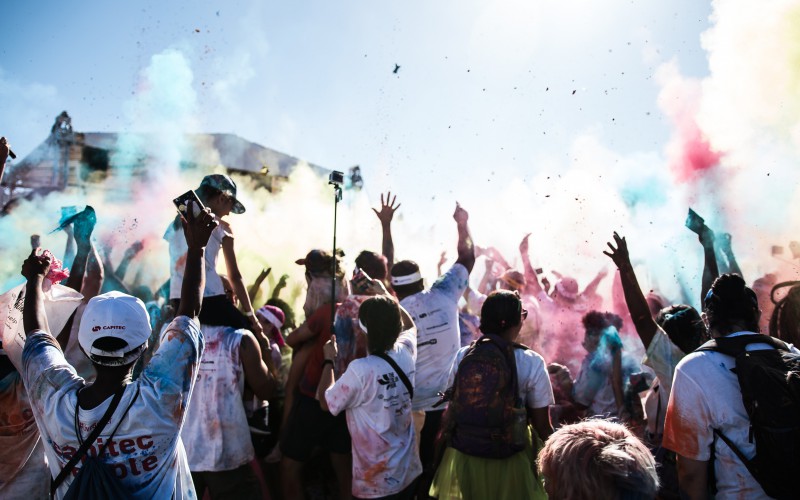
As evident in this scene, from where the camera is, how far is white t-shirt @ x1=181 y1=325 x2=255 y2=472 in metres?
3.32

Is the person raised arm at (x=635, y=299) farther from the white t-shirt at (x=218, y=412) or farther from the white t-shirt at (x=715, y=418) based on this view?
the white t-shirt at (x=218, y=412)

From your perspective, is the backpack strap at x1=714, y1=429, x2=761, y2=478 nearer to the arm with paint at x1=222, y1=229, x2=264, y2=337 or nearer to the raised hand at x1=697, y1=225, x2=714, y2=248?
the raised hand at x1=697, y1=225, x2=714, y2=248

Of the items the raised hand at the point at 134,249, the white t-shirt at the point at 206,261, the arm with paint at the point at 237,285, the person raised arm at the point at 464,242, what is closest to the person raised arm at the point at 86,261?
the white t-shirt at the point at 206,261

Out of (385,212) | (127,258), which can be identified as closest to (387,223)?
(385,212)

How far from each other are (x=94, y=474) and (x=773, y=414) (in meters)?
2.44

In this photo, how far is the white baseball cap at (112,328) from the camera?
198 centimetres

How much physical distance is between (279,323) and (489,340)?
301 cm

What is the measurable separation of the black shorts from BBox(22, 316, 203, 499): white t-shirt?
161 centimetres

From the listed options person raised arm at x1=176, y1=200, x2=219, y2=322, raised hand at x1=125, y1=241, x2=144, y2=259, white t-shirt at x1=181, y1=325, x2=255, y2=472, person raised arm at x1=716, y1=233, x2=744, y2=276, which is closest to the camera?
person raised arm at x1=176, y1=200, x2=219, y2=322

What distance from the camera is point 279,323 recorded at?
553 centimetres

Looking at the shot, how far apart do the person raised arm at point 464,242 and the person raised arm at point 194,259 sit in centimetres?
253

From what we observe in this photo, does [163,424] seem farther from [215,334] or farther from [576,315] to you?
[576,315]

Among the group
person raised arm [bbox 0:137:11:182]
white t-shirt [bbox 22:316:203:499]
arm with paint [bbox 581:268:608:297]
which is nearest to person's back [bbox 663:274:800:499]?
white t-shirt [bbox 22:316:203:499]

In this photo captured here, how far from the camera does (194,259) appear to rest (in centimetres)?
226
